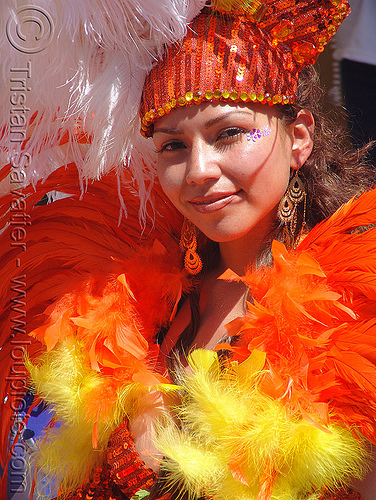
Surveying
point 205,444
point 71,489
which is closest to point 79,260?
point 71,489

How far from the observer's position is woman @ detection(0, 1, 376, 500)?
3.59 feet

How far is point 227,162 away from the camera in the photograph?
4.21ft

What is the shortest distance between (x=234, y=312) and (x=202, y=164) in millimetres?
418

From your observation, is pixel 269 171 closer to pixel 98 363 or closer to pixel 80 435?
pixel 98 363

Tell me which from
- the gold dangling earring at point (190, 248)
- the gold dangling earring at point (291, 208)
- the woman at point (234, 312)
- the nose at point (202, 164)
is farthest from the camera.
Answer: the gold dangling earring at point (190, 248)

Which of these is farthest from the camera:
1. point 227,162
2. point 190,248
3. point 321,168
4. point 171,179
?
point 190,248

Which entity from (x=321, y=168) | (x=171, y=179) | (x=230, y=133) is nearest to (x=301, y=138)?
(x=321, y=168)

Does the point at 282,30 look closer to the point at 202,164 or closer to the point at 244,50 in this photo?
the point at 244,50

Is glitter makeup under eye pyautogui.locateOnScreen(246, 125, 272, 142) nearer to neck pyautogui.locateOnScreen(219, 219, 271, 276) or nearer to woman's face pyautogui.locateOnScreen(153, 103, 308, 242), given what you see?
woman's face pyautogui.locateOnScreen(153, 103, 308, 242)

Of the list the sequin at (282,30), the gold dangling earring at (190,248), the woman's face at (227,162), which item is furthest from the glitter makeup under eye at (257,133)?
the gold dangling earring at (190,248)

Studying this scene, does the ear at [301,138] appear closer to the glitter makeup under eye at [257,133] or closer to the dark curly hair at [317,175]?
the dark curly hair at [317,175]

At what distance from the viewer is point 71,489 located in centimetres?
Result: 145

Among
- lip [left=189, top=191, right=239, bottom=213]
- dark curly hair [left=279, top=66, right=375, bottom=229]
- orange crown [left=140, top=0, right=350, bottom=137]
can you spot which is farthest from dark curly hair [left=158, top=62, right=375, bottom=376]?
lip [left=189, top=191, right=239, bottom=213]

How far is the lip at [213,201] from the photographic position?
51.4 inches
